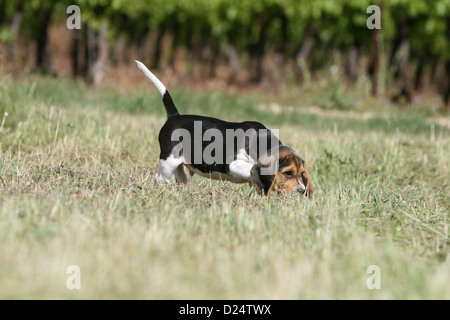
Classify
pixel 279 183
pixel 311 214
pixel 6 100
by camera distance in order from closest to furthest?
pixel 311 214
pixel 279 183
pixel 6 100

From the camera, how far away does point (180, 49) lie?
37.6m

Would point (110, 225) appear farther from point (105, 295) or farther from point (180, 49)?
point (180, 49)

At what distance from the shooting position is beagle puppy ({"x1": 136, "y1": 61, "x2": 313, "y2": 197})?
441 cm

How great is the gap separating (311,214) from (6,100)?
4.25 m

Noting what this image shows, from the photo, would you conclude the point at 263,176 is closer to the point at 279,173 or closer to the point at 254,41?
the point at 279,173

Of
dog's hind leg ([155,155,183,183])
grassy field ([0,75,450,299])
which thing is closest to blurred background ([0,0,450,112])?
grassy field ([0,75,450,299])

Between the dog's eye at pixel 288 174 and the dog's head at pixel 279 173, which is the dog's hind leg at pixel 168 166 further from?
the dog's eye at pixel 288 174

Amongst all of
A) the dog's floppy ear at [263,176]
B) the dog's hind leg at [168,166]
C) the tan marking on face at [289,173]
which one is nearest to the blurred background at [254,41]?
the dog's hind leg at [168,166]

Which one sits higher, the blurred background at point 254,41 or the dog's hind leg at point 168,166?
the blurred background at point 254,41

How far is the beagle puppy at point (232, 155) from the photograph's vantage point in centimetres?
441

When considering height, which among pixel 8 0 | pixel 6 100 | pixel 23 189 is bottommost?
pixel 23 189

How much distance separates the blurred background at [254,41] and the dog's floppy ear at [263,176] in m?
8.14

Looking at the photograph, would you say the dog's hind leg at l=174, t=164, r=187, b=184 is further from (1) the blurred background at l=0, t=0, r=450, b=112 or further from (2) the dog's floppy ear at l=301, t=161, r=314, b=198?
(1) the blurred background at l=0, t=0, r=450, b=112

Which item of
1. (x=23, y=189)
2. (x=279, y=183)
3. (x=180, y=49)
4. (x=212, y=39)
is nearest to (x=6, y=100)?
(x=23, y=189)
